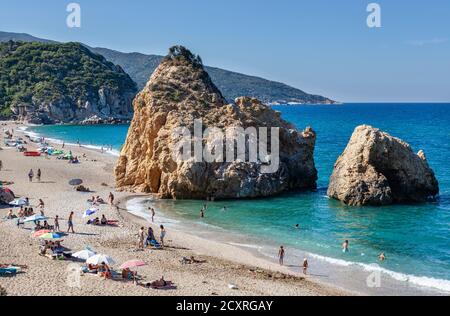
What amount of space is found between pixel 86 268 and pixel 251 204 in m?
17.8

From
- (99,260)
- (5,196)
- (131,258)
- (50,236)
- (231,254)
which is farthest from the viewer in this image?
(5,196)

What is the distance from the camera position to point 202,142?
38.1 meters

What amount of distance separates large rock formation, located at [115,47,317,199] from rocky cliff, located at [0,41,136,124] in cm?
9270

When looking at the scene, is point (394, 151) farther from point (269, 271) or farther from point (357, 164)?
point (269, 271)

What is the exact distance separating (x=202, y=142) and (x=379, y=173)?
14388mm

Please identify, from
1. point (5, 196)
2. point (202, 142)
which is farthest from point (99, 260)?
point (202, 142)

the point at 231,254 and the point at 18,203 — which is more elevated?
the point at 18,203

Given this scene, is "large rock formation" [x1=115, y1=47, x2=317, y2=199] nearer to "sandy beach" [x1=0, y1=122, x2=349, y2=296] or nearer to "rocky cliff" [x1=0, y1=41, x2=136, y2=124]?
"sandy beach" [x1=0, y1=122, x2=349, y2=296]

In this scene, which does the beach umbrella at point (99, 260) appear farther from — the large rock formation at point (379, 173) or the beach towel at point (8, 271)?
the large rock formation at point (379, 173)

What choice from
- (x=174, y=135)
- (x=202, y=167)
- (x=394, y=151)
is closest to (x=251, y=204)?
(x=202, y=167)

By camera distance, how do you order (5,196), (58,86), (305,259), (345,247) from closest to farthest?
(305,259)
(345,247)
(5,196)
(58,86)

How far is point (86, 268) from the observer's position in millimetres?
20484

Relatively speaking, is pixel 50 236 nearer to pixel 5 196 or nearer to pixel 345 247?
pixel 5 196

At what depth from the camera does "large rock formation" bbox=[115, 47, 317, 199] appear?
3759 centimetres
